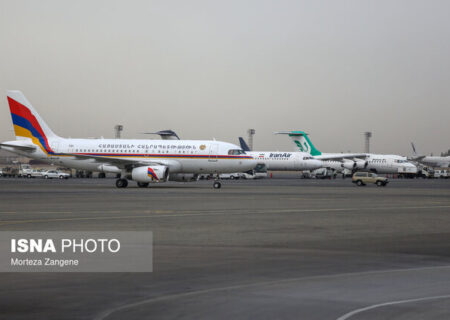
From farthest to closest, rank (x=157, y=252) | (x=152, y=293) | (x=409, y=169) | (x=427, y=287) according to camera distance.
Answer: (x=409, y=169) < (x=157, y=252) < (x=427, y=287) < (x=152, y=293)

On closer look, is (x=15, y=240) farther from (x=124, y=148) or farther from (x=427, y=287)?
(x=124, y=148)

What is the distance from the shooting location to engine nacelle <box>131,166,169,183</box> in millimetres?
54219

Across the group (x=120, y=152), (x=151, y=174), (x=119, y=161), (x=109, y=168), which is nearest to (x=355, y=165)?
(x=120, y=152)

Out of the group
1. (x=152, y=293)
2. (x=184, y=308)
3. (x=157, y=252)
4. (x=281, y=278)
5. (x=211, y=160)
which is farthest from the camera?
(x=211, y=160)

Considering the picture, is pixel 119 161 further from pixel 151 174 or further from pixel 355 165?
pixel 355 165

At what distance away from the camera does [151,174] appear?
5441cm

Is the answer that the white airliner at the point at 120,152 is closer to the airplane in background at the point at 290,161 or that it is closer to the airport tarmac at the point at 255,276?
the airport tarmac at the point at 255,276

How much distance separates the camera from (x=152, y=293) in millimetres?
10484

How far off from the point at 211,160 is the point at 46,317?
49011mm

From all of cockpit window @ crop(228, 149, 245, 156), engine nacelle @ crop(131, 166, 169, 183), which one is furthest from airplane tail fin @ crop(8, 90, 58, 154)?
cockpit window @ crop(228, 149, 245, 156)

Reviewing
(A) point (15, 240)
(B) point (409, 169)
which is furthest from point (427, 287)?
(B) point (409, 169)

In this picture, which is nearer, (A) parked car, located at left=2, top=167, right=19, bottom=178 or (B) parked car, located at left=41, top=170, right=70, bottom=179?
(B) parked car, located at left=41, top=170, right=70, bottom=179

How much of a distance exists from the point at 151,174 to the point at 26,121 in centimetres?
1358

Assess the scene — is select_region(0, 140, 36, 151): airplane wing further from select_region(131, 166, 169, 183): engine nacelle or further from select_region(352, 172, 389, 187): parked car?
select_region(352, 172, 389, 187): parked car
